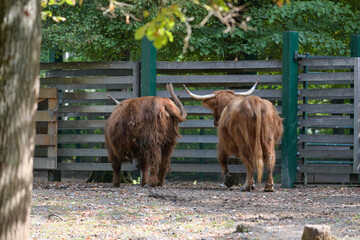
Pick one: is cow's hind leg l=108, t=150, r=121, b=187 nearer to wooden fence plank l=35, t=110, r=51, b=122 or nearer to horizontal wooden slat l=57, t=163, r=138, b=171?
horizontal wooden slat l=57, t=163, r=138, b=171

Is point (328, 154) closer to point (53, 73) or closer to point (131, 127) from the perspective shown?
point (131, 127)

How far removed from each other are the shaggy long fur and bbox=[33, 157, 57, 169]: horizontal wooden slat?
11.2 ft

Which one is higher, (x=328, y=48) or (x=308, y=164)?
(x=328, y=48)

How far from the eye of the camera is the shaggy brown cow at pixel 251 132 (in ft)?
28.1

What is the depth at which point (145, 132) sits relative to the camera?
29.6 ft

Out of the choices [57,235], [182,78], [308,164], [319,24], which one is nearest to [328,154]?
[308,164]

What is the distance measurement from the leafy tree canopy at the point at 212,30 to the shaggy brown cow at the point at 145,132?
6.82 ft

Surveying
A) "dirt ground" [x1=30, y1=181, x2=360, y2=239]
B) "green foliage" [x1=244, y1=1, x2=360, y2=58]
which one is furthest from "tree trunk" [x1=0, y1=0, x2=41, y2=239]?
"green foliage" [x1=244, y1=1, x2=360, y2=58]

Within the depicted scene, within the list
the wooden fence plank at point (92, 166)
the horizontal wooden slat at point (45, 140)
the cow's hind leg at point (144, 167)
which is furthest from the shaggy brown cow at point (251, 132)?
the horizontal wooden slat at point (45, 140)

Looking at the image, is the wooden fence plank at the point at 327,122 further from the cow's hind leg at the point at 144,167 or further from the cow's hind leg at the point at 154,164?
the cow's hind leg at the point at 144,167

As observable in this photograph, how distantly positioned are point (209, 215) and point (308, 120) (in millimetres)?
4130

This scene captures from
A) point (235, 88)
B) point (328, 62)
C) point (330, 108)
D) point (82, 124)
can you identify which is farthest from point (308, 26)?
point (82, 124)

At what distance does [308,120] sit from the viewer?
10.0 metres

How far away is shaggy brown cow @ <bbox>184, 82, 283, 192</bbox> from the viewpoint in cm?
858
